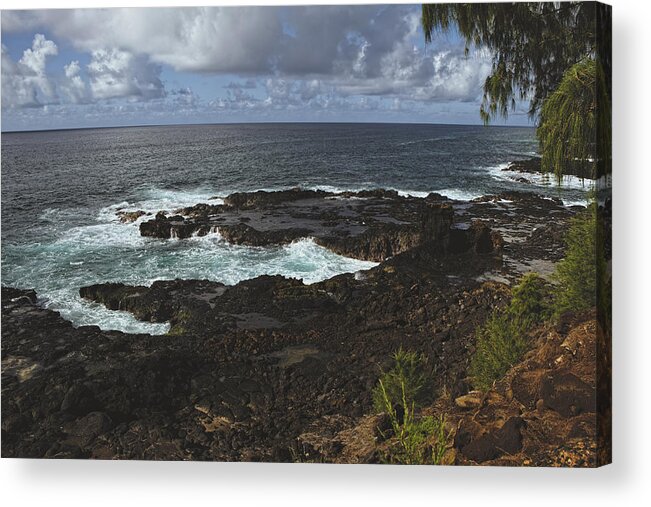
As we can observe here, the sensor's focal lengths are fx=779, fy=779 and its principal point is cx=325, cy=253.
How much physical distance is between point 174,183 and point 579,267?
13.4 ft

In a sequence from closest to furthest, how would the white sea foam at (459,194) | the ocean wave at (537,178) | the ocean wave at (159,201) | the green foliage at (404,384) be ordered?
the ocean wave at (537,178), the green foliage at (404,384), the white sea foam at (459,194), the ocean wave at (159,201)

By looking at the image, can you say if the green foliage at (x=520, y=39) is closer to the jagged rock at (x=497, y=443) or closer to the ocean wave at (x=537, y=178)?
the ocean wave at (x=537, y=178)

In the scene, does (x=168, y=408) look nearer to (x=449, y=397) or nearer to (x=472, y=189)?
(x=449, y=397)

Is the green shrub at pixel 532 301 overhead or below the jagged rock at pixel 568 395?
overhead

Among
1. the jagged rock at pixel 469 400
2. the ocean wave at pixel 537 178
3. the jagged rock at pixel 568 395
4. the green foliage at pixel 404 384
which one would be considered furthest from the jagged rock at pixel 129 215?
the jagged rock at pixel 568 395

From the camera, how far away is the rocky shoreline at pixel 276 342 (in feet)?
24.2

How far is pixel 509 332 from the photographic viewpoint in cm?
725

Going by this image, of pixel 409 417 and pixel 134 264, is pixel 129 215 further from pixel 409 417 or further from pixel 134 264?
pixel 409 417

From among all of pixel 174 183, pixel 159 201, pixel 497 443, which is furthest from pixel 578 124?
pixel 159 201

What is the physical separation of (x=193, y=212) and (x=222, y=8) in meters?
2.03

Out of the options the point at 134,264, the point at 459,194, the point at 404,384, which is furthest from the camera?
the point at 134,264

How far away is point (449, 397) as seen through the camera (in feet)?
23.8

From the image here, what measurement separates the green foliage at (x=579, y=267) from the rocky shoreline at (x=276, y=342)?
0.14 m

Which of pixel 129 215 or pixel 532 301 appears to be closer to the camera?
pixel 532 301
